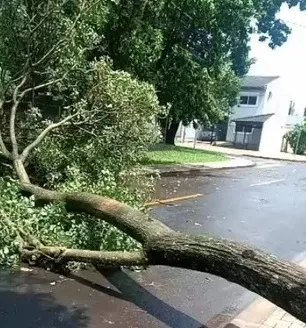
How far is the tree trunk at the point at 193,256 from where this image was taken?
3.49 m

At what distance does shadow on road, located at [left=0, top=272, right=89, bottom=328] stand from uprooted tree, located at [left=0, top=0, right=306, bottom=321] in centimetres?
51

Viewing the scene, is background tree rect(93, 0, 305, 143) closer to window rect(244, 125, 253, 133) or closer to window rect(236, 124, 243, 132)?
window rect(244, 125, 253, 133)

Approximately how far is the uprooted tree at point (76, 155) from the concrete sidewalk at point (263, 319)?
629mm

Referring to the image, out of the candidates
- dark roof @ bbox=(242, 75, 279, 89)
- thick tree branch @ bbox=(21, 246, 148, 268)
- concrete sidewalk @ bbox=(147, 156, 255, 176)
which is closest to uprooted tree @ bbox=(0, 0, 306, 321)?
thick tree branch @ bbox=(21, 246, 148, 268)

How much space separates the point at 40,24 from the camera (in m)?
8.55

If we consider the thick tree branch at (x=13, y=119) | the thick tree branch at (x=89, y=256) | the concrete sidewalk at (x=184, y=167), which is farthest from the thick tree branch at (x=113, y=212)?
the concrete sidewalk at (x=184, y=167)

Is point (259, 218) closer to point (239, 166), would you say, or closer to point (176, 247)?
point (176, 247)

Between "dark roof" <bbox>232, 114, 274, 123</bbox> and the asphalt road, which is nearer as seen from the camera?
the asphalt road

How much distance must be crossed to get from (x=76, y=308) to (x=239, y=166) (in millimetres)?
18234

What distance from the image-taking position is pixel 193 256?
165 inches

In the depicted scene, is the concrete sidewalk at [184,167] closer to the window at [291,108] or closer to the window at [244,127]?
the window at [244,127]

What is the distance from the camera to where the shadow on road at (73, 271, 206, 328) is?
4340 millimetres

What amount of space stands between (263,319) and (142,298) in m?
1.20

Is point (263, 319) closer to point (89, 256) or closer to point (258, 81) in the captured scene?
point (89, 256)
